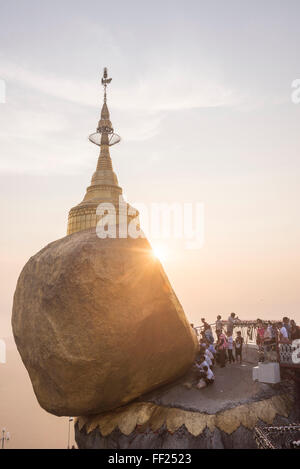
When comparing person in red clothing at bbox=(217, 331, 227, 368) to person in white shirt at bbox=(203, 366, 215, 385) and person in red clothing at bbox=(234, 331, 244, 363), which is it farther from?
person in white shirt at bbox=(203, 366, 215, 385)

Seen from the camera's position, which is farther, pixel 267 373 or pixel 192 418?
pixel 267 373

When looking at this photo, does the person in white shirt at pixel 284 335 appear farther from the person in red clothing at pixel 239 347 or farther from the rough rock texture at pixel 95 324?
the rough rock texture at pixel 95 324

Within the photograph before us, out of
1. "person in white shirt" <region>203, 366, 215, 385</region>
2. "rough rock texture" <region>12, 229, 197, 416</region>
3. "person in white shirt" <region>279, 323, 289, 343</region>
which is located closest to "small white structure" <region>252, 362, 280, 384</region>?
"person in white shirt" <region>279, 323, 289, 343</region>

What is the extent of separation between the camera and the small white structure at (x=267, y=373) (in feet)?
A: 35.3

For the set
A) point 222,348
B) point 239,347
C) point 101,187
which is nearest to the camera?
point 222,348

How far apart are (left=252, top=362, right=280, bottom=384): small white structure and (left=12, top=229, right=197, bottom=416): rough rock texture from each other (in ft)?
8.35

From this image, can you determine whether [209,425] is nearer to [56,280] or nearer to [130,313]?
[130,313]

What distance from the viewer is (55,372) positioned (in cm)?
949

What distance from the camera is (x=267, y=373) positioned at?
35.7ft

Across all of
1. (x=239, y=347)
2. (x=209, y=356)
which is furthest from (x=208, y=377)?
(x=239, y=347)

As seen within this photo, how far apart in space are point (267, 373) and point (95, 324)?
5.45 meters

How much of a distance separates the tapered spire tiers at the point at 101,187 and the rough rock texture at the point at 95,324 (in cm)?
1603

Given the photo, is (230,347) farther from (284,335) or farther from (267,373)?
(267,373)

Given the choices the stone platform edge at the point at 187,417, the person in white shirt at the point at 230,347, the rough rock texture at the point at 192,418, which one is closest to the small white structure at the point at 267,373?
the rough rock texture at the point at 192,418
